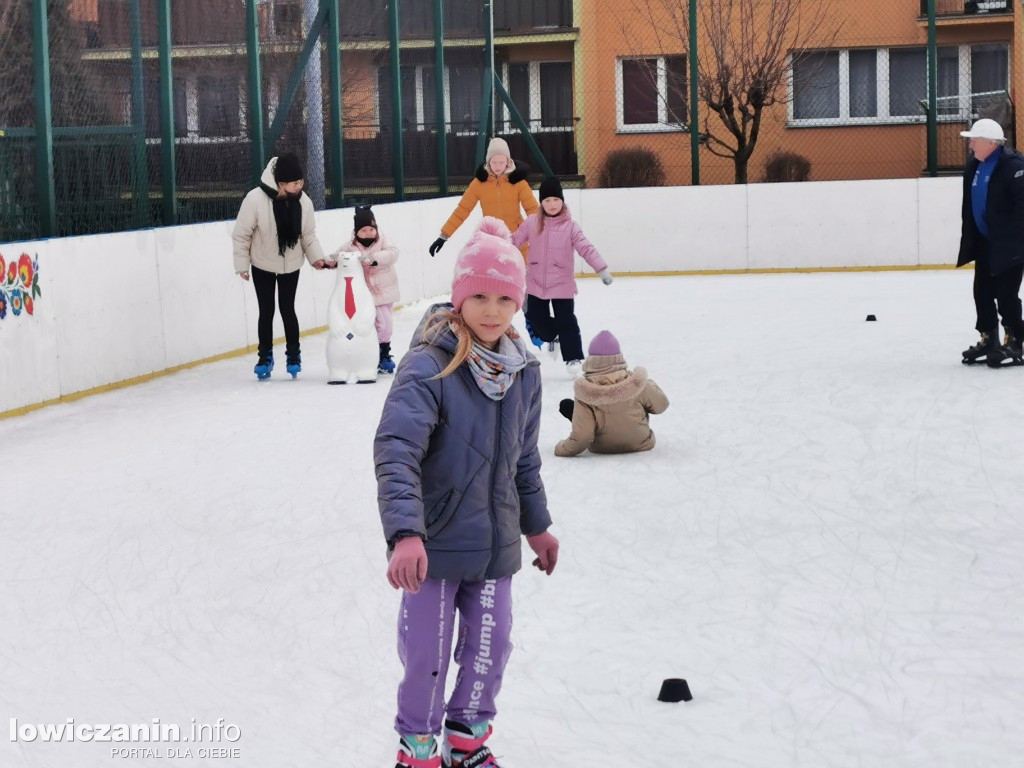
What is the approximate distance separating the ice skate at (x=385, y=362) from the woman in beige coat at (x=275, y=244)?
1.58 feet

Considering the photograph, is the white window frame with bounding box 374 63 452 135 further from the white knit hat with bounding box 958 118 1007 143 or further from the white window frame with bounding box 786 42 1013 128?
the white window frame with bounding box 786 42 1013 128

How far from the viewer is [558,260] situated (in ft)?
30.7

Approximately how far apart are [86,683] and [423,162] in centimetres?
1225

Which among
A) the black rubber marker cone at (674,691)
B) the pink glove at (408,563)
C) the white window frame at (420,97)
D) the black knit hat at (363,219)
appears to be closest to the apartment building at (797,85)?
the white window frame at (420,97)

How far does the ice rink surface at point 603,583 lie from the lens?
3699mm

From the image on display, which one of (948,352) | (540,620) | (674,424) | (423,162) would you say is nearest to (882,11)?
(423,162)

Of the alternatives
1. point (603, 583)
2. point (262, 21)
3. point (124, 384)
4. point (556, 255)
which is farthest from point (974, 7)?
point (603, 583)

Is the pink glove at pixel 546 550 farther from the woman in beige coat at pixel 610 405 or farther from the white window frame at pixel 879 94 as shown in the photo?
the white window frame at pixel 879 94

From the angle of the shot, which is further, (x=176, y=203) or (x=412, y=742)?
(x=176, y=203)

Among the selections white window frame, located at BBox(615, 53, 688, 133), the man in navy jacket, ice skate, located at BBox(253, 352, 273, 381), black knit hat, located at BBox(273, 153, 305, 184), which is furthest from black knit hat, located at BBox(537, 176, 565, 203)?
white window frame, located at BBox(615, 53, 688, 133)

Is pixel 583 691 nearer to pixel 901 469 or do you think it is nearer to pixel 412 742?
pixel 412 742

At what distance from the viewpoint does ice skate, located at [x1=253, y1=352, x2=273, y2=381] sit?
994 centimetres

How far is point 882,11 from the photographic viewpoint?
79.9 ft

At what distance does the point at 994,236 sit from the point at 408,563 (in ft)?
22.3
